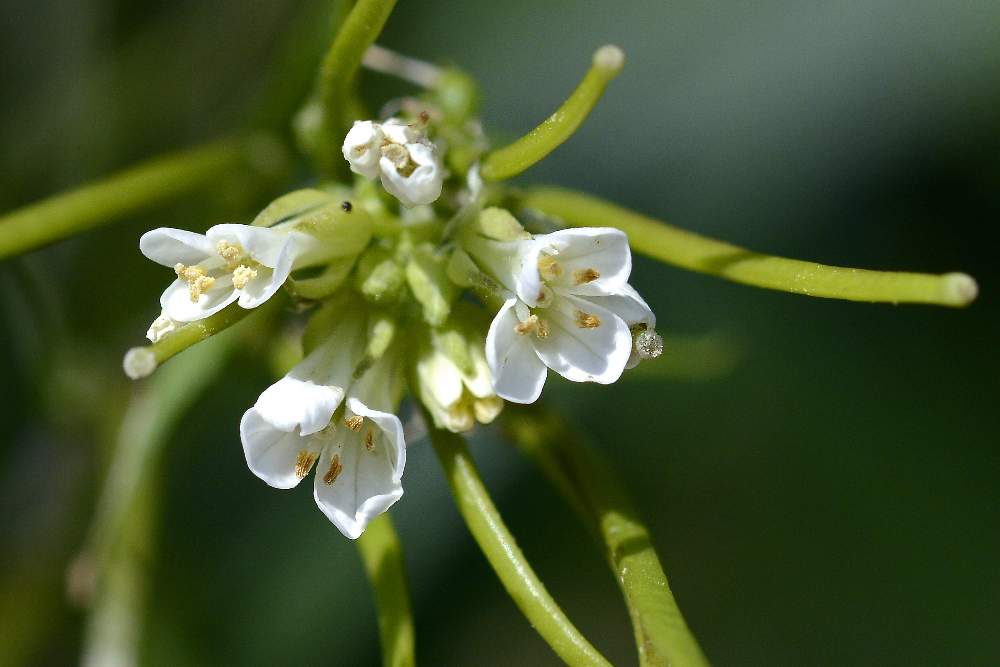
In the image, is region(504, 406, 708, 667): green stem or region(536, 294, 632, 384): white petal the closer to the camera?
region(504, 406, 708, 667): green stem

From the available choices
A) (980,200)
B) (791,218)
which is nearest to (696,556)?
(791,218)

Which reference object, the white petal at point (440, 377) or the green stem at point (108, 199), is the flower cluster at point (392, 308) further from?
the green stem at point (108, 199)

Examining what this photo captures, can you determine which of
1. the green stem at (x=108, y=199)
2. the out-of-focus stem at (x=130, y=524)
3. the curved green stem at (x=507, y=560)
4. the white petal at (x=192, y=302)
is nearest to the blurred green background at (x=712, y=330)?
the out-of-focus stem at (x=130, y=524)

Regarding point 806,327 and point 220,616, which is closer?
point 220,616

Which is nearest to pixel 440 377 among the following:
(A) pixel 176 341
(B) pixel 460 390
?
(B) pixel 460 390

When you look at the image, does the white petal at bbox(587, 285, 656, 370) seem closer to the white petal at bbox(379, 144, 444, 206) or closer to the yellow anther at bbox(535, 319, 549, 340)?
the yellow anther at bbox(535, 319, 549, 340)

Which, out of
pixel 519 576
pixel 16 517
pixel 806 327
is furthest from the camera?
pixel 806 327

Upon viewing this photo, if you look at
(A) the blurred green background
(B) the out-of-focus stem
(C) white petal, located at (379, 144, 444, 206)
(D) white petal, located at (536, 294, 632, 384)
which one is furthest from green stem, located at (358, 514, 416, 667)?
(A) the blurred green background

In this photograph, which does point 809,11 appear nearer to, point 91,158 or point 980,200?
point 980,200
